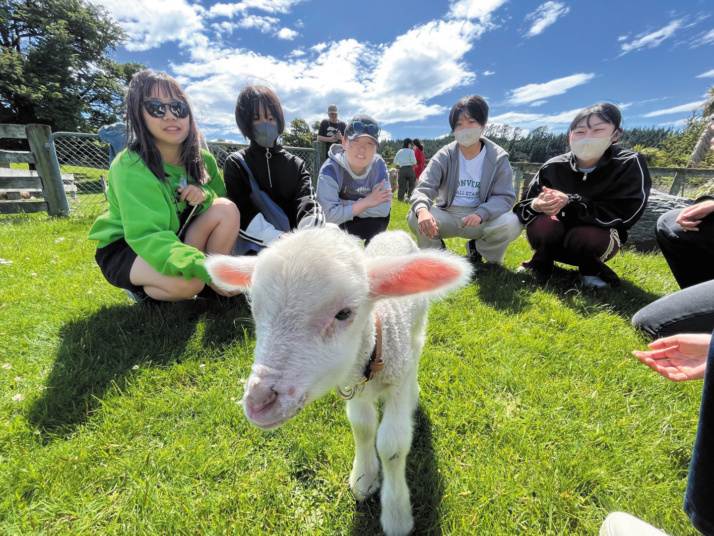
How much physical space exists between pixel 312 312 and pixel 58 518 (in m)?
1.78

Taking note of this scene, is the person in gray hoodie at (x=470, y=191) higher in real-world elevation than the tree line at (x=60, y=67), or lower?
lower

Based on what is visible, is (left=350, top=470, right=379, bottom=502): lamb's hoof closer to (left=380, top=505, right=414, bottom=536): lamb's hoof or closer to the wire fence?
(left=380, top=505, right=414, bottom=536): lamb's hoof

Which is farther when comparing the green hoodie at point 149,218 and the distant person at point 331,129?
the distant person at point 331,129

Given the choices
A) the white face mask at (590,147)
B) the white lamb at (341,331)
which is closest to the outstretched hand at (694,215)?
the white face mask at (590,147)

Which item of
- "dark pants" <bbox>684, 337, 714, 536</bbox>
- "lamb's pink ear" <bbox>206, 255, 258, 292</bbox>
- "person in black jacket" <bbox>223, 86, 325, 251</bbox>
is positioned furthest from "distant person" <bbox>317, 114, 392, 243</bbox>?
"dark pants" <bbox>684, 337, 714, 536</bbox>

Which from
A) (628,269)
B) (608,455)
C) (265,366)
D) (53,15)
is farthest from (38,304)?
(53,15)

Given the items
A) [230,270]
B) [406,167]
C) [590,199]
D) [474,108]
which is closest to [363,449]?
[230,270]

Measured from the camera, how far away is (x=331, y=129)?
31.9 feet

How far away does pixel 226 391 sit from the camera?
95.2 inches

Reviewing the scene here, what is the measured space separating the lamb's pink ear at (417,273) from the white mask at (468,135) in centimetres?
353

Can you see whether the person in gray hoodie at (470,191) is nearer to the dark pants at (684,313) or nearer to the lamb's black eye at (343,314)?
the dark pants at (684,313)

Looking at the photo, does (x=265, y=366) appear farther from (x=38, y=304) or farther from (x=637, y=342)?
(x=38, y=304)

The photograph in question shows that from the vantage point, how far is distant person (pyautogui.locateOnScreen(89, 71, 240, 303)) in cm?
264

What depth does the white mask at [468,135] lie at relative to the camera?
169 inches
